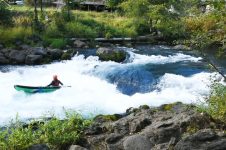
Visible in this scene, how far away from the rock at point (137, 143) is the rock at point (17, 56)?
1868 centimetres

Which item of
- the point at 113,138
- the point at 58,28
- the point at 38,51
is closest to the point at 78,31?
the point at 58,28

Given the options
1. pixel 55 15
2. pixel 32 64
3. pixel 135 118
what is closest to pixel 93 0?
pixel 55 15

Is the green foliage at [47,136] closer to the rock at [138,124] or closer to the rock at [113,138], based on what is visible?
the rock at [113,138]

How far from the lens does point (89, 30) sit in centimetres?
3238

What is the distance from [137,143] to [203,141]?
1.38 meters

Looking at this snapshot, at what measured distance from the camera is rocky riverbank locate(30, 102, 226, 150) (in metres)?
7.45

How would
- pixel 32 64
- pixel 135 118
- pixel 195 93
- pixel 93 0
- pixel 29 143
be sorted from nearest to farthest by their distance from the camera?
pixel 29 143 < pixel 135 118 < pixel 195 93 < pixel 32 64 < pixel 93 0

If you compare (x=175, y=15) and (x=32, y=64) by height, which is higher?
(x=175, y=15)

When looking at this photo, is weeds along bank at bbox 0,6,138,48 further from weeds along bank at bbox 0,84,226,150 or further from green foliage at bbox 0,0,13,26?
weeds along bank at bbox 0,84,226,150

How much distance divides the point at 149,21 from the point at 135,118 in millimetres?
25751

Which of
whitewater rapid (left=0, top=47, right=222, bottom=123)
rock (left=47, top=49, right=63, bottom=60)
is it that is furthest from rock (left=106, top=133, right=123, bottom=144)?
rock (left=47, top=49, right=63, bottom=60)

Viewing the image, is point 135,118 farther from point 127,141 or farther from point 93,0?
point 93,0

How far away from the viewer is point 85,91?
66.8 feet

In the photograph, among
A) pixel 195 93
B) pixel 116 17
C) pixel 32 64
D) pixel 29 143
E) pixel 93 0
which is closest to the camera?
pixel 29 143
